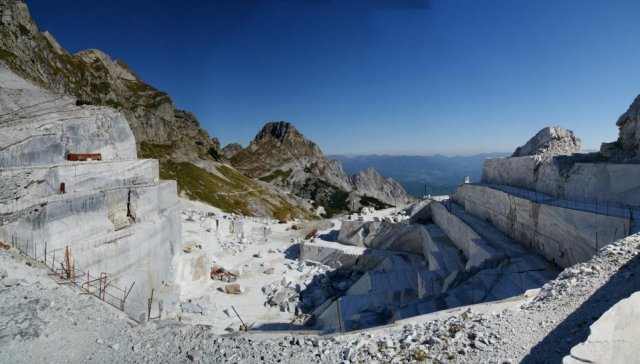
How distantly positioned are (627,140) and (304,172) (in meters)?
137

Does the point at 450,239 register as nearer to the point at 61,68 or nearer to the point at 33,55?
the point at 33,55

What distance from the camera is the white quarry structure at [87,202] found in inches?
549

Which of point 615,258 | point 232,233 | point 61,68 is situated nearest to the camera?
point 615,258

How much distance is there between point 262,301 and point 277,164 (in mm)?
131934

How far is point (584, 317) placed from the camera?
302 inches

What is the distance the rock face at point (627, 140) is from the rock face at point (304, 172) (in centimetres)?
9813

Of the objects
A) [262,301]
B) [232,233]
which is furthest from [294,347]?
[232,233]

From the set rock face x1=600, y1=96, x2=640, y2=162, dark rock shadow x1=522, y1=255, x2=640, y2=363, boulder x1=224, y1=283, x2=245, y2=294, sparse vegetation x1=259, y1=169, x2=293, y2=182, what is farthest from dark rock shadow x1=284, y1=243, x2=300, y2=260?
sparse vegetation x1=259, y1=169, x2=293, y2=182

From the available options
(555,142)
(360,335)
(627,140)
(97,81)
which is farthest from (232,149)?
(360,335)

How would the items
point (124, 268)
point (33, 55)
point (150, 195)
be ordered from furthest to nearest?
1. point (33, 55)
2. point (150, 195)
3. point (124, 268)

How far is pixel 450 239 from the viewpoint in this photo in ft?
85.2

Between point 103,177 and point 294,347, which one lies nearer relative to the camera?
point 294,347

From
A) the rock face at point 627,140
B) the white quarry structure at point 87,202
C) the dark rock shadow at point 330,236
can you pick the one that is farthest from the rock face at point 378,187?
the rock face at point 627,140

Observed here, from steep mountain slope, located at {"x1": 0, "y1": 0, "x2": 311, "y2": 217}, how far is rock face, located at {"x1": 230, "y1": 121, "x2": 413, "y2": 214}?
2846cm
